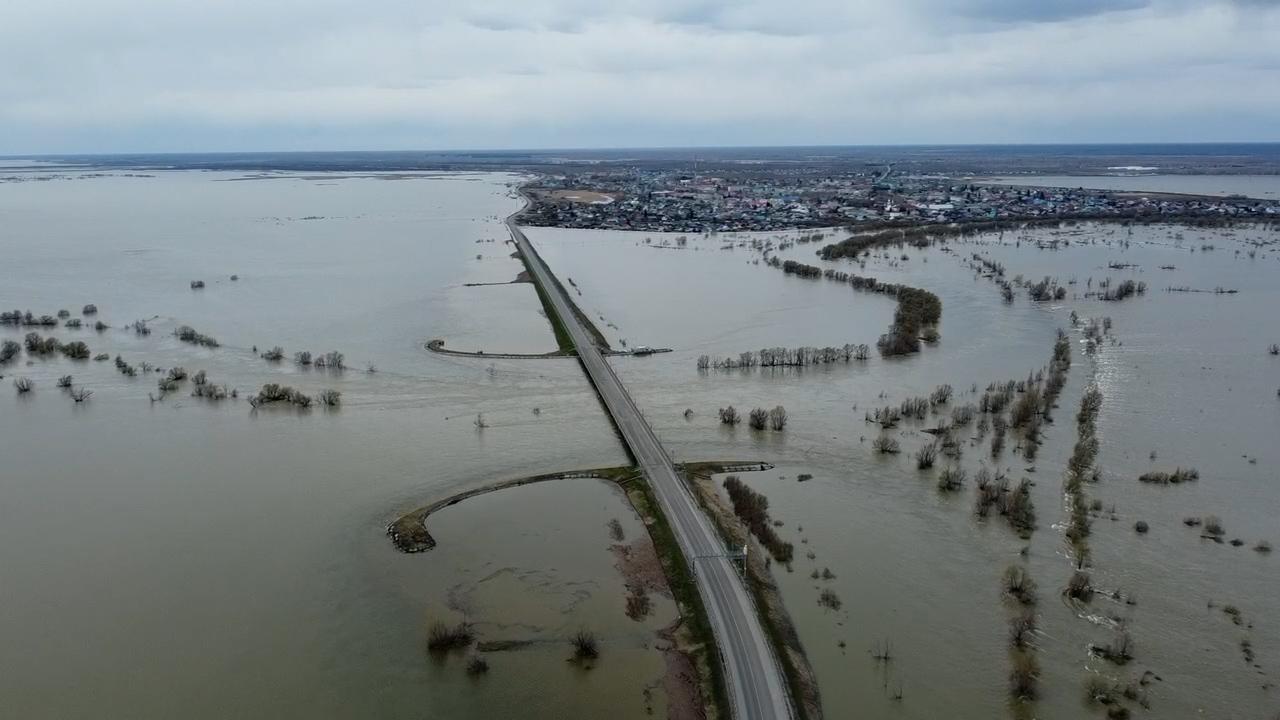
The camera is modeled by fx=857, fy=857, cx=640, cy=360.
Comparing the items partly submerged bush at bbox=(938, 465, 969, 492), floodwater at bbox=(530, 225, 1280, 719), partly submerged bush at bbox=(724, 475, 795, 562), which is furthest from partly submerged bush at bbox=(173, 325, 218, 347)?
partly submerged bush at bbox=(938, 465, 969, 492)

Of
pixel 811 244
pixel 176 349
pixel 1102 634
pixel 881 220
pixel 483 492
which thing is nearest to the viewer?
pixel 1102 634

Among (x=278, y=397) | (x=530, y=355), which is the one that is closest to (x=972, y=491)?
(x=530, y=355)

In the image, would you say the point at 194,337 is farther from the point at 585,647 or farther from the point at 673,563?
the point at 585,647

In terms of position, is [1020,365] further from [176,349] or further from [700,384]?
[176,349]

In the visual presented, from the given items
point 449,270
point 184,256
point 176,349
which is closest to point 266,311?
point 176,349

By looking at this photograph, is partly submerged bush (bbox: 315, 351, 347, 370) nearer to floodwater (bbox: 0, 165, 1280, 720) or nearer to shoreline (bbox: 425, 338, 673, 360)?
floodwater (bbox: 0, 165, 1280, 720)
